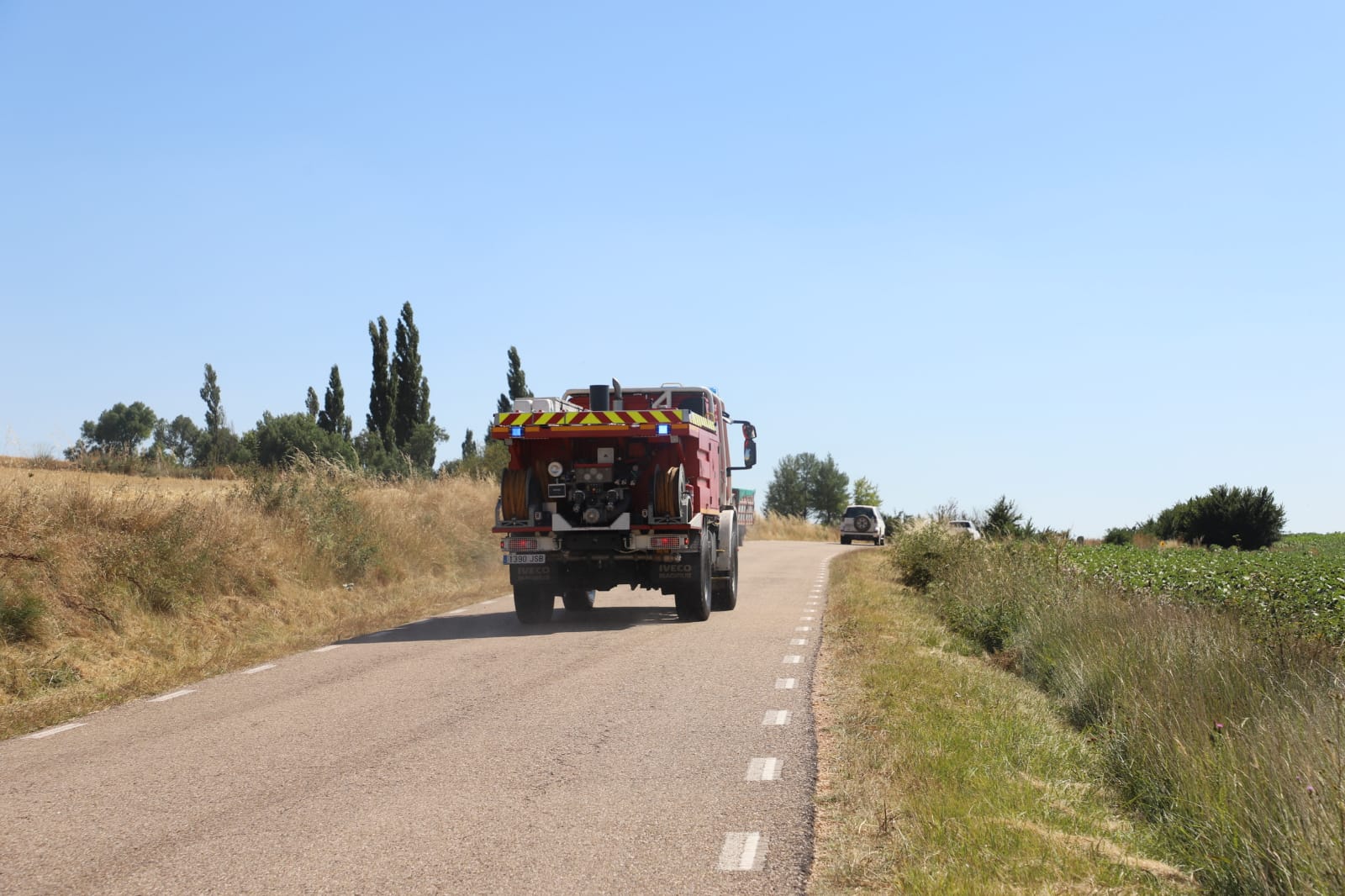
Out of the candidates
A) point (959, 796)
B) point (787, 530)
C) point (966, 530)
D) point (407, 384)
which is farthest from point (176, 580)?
point (407, 384)

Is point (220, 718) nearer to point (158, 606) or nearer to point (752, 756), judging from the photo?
point (752, 756)

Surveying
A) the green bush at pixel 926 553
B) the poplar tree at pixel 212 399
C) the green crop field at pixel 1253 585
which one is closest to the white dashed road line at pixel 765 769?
the green crop field at pixel 1253 585

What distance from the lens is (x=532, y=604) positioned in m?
16.7

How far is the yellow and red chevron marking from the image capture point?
641 inches

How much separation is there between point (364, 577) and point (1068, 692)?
13834 millimetres

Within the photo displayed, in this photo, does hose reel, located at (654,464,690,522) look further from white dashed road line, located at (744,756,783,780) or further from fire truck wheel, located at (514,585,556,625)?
white dashed road line, located at (744,756,783,780)

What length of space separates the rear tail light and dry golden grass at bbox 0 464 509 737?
12.7 feet

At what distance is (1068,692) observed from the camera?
35.5ft

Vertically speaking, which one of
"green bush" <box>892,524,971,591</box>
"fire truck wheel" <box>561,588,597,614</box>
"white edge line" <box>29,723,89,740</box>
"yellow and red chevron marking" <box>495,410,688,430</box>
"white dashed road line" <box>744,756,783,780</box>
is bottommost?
"white dashed road line" <box>744,756,783,780</box>

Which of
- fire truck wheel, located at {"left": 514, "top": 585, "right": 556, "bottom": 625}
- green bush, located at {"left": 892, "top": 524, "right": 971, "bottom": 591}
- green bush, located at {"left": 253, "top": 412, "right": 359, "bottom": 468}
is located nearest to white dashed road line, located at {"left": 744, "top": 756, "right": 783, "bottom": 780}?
fire truck wheel, located at {"left": 514, "top": 585, "right": 556, "bottom": 625}

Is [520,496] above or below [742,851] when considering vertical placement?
above

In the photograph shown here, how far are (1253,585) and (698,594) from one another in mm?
7294

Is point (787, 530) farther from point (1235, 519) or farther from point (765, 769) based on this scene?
point (765, 769)

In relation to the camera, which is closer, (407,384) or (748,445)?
(748,445)
